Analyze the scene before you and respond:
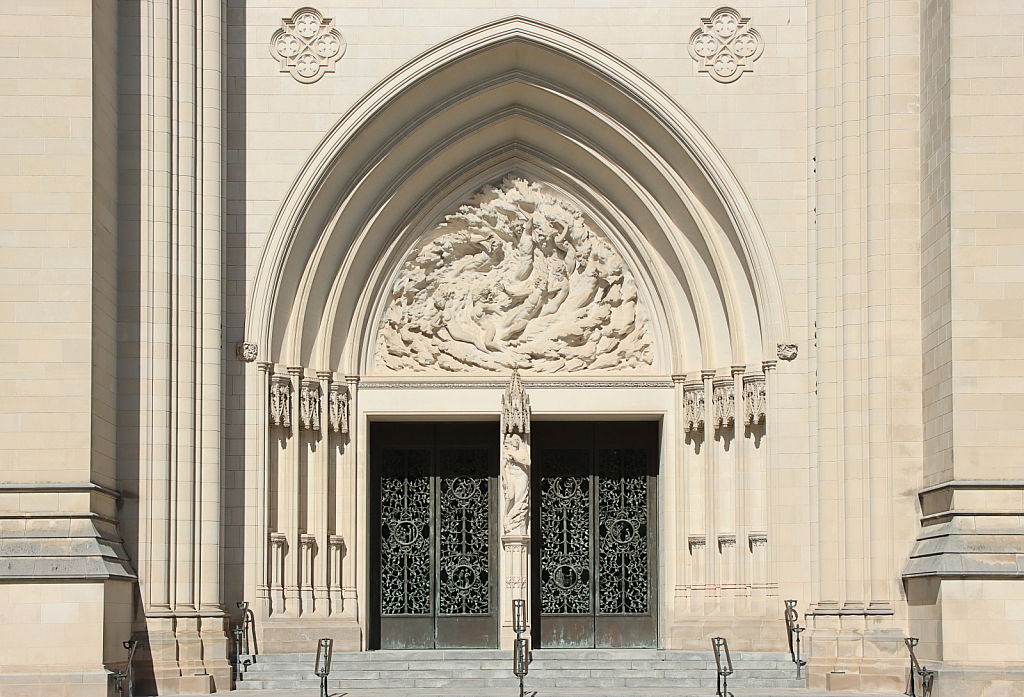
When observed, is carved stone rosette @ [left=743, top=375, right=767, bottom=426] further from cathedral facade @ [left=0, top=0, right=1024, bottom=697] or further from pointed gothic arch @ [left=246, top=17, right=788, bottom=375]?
pointed gothic arch @ [left=246, top=17, right=788, bottom=375]

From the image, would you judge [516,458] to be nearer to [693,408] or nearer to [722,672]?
[693,408]

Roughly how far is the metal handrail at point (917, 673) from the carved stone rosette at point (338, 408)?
716cm

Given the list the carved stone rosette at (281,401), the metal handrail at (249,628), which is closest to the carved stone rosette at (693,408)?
the carved stone rosette at (281,401)

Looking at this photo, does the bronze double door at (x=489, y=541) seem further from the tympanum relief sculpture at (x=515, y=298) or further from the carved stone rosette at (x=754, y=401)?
the carved stone rosette at (x=754, y=401)

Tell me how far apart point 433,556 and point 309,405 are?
2596 millimetres

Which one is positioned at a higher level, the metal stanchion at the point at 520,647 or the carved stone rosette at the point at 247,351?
the carved stone rosette at the point at 247,351

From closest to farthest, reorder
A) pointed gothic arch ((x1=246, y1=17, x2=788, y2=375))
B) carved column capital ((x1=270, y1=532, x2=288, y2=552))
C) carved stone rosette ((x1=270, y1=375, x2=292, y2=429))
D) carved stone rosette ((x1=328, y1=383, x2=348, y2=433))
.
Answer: carved column capital ((x1=270, y1=532, x2=288, y2=552)) < carved stone rosette ((x1=270, y1=375, x2=292, y2=429)) < pointed gothic arch ((x1=246, y1=17, x2=788, y2=375)) < carved stone rosette ((x1=328, y1=383, x2=348, y2=433))

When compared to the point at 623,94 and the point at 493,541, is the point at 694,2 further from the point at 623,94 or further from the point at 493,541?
the point at 493,541

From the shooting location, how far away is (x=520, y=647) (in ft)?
50.3

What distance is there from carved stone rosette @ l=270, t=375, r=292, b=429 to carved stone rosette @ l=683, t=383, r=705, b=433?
4.85m

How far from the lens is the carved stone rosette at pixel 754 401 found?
17266mm

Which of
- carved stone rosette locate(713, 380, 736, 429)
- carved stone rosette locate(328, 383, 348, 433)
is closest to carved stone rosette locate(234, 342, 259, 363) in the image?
carved stone rosette locate(328, 383, 348, 433)

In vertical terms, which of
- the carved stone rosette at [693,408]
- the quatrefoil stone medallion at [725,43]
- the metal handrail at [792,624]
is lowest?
the metal handrail at [792,624]

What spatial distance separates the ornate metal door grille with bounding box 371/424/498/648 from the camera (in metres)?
18.5
